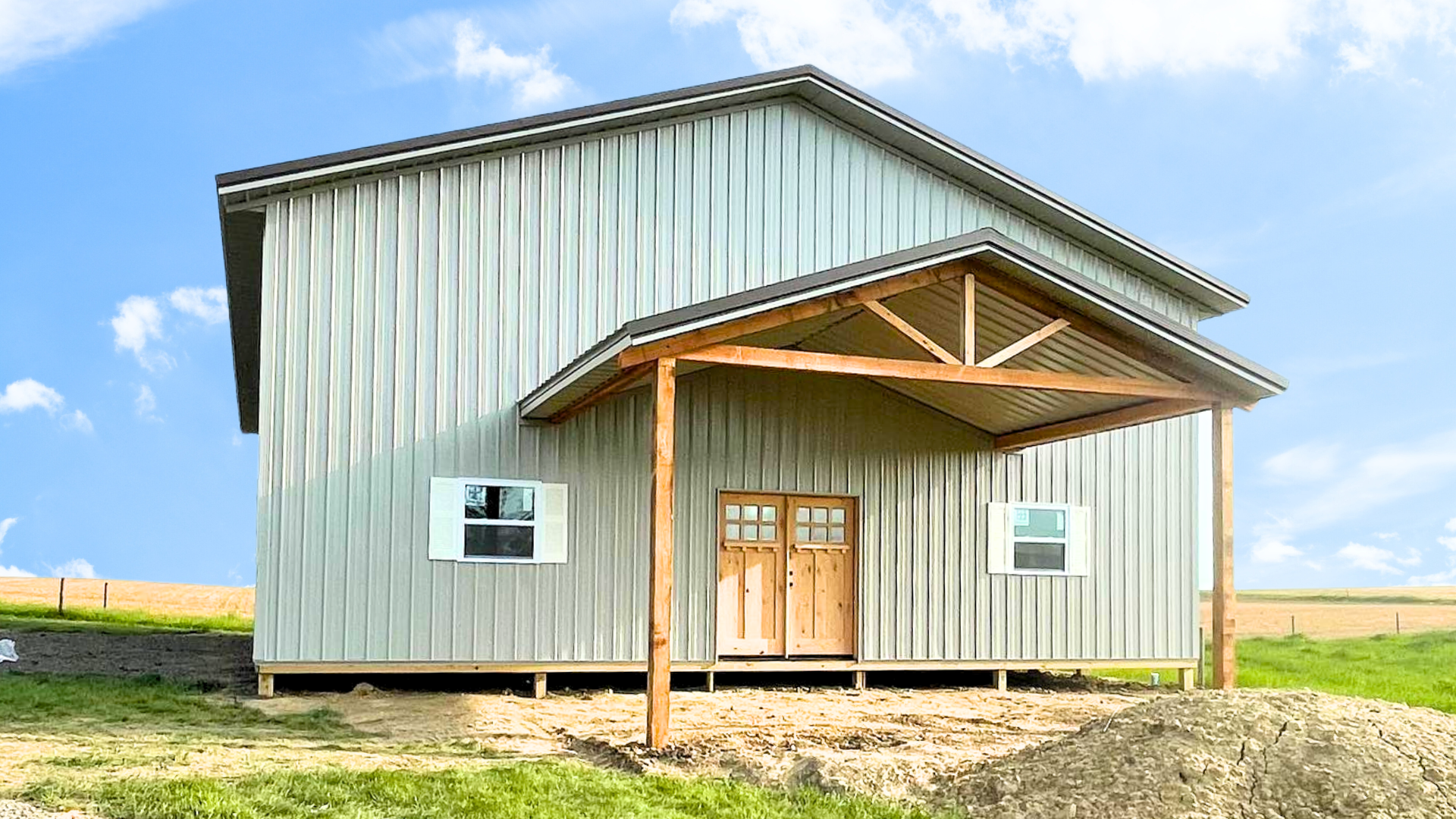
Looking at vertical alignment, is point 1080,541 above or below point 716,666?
above

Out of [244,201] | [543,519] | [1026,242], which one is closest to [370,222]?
[244,201]

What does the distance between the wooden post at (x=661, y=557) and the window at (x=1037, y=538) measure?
6928mm

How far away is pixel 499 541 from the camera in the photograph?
1422 centimetres

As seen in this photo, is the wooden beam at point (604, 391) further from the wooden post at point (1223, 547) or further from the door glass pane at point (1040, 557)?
the door glass pane at point (1040, 557)

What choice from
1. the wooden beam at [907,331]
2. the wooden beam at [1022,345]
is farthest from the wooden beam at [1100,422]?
the wooden beam at [907,331]

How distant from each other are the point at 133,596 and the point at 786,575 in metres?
21.9

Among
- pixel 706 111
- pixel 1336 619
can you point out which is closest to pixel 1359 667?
pixel 1336 619

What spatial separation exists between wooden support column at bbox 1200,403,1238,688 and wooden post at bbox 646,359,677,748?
4.97 meters

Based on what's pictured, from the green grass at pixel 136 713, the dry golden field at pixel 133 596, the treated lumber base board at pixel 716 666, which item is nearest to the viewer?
the green grass at pixel 136 713

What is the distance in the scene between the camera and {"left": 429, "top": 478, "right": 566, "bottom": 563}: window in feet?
45.8

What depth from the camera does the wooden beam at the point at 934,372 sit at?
1067 cm

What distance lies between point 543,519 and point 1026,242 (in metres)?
6.47

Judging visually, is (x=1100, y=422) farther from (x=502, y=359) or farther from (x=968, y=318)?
(x=502, y=359)

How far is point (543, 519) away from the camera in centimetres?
1432
